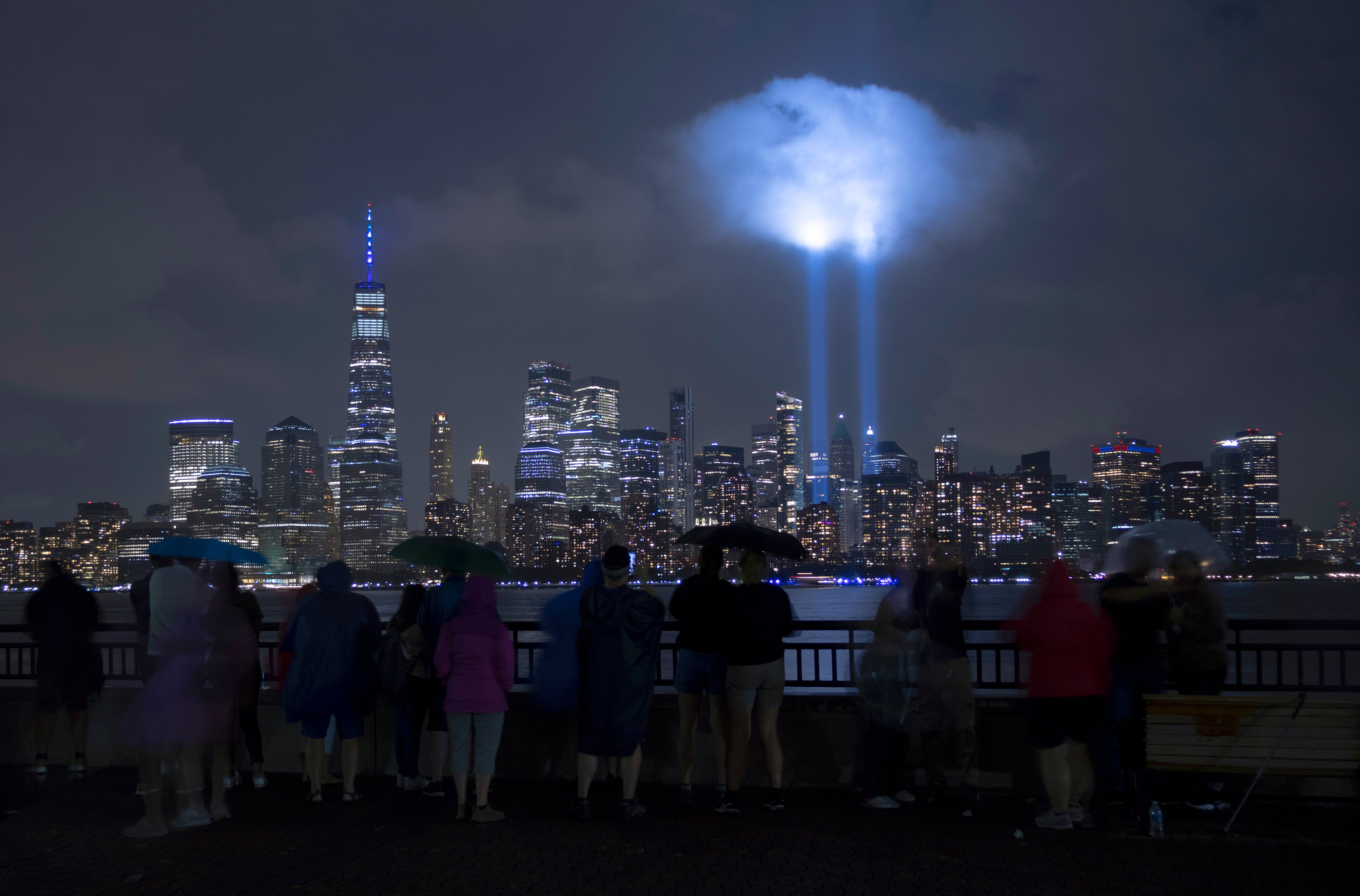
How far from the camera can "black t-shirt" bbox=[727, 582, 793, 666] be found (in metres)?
7.46

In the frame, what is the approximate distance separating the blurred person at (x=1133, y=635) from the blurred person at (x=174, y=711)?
6.82 metres

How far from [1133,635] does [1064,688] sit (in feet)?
3.29

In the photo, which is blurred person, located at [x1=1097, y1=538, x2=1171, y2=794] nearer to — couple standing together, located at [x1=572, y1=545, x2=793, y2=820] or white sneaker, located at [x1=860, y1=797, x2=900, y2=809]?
white sneaker, located at [x1=860, y1=797, x2=900, y2=809]

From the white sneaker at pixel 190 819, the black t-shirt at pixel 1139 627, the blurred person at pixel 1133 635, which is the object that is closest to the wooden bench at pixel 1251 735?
the blurred person at pixel 1133 635

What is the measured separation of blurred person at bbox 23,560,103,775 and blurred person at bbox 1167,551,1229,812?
956 centimetres

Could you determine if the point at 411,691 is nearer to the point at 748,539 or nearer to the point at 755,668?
the point at 755,668

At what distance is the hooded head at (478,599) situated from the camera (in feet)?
24.5

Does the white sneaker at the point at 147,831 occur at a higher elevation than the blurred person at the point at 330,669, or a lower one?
lower

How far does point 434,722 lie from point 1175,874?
18.4 ft

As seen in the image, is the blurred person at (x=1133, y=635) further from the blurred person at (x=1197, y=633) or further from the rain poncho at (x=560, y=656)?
the rain poncho at (x=560, y=656)

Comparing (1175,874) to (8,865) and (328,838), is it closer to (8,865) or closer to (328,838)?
(328,838)

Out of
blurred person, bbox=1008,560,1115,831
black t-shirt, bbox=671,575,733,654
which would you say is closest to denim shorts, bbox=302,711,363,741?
black t-shirt, bbox=671,575,733,654

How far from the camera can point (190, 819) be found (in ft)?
23.8

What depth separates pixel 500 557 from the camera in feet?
27.4
